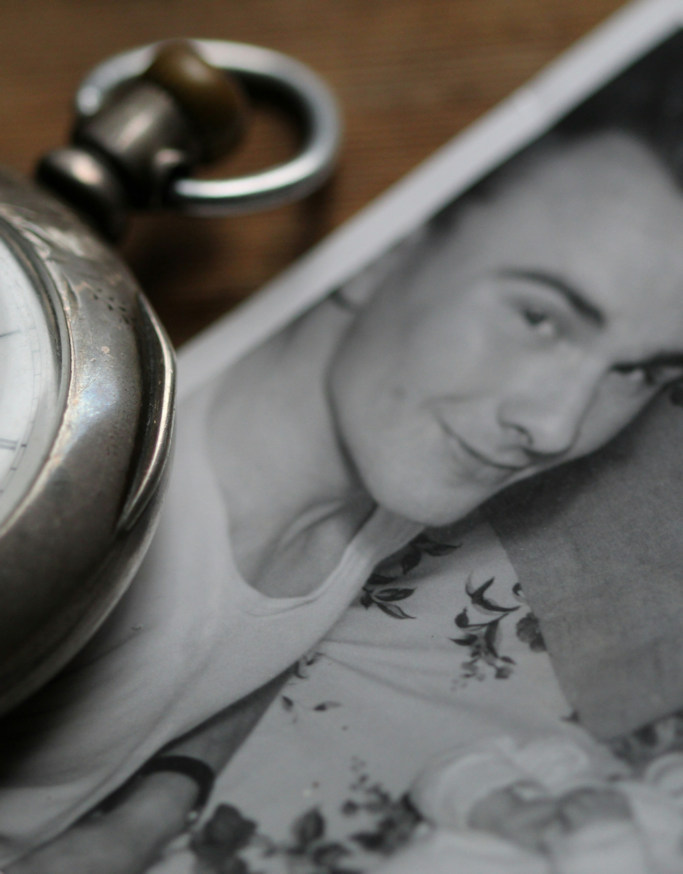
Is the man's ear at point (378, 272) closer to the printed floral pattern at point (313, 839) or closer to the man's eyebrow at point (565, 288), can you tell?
the man's eyebrow at point (565, 288)

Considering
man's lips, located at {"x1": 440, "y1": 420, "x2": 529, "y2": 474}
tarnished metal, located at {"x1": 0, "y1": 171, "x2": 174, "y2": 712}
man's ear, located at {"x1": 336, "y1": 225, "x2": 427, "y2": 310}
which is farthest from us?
man's ear, located at {"x1": 336, "y1": 225, "x2": 427, "y2": 310}

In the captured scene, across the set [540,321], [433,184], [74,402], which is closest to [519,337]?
[540,321]

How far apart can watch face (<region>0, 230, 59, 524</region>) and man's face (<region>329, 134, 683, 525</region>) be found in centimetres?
19

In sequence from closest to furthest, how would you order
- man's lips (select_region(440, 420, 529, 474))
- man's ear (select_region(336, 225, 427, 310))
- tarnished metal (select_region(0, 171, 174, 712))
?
tarnished metal (select_region(0, 171, 174, 712))
man's lips (select_region(440, 420, 529, 474))
man's ear (select_region(336, 225, 427, 310))

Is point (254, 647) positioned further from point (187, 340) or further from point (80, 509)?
point (187, 340)

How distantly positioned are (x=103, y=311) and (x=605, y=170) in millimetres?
358

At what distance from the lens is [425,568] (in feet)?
1.59

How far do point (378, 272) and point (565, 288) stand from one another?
0.40 ft

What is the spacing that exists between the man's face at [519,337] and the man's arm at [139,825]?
0.16m

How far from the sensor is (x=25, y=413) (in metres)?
0.41

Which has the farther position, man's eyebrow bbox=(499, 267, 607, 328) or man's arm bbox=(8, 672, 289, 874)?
man's eyebrow bbox=(499, 267, 607, 328)

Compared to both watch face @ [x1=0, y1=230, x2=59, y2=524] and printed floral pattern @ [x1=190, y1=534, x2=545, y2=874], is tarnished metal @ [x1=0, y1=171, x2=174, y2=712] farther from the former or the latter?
printed floral pattern @ [x1=190, y1=534, x2=545, y2=874]

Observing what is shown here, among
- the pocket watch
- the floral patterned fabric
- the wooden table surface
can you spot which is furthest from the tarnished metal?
the wooden table surface

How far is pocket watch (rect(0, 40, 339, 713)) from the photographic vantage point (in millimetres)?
383
